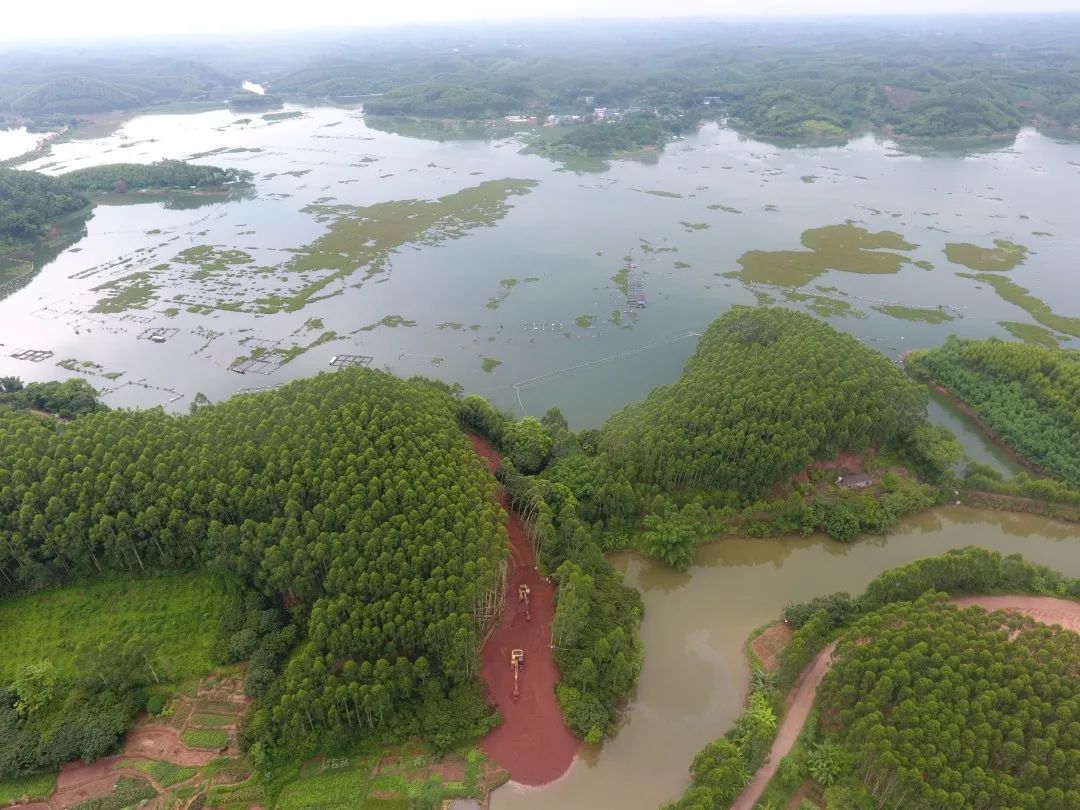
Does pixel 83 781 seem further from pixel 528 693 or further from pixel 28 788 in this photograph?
pixel 528 693

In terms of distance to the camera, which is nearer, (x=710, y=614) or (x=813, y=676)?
(x=813, y=676)

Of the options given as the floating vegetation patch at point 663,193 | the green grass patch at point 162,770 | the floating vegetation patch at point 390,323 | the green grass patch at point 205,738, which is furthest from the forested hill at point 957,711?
the floating vegetation patch at point 663,193

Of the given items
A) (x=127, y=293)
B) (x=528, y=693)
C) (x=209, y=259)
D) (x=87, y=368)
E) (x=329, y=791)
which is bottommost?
(x=528, y=693)

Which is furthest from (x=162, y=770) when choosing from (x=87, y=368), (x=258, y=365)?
(x=87, y=368)

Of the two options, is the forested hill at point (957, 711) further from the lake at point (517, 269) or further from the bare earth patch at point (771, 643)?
the lake at point (517, 269)

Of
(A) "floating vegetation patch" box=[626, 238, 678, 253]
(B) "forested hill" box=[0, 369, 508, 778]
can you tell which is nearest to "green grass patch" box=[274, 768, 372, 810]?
(B) "forested hill" box=[0, 369, 508, 778]

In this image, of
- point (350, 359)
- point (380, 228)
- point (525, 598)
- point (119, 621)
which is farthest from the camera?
point (380, 228)

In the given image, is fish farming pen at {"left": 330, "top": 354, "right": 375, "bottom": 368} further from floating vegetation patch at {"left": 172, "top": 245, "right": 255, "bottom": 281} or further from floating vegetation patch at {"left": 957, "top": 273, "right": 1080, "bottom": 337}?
floating vegetation patch at {"left": 957, "top": 273, "right": 1080, "bottom": 337}

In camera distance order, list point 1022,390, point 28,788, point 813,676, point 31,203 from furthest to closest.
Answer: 1. point 31,203
2. point 1022,390
3. point 813,676
4. point 28,788
